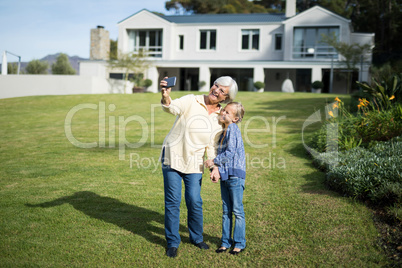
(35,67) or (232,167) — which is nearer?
(232,167)

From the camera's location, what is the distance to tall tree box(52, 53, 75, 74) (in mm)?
46938

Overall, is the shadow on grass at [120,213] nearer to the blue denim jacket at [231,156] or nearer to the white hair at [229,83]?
the blue denim jacket at [231,156]

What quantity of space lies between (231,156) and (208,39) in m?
29.7

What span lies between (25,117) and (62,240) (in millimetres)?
13901

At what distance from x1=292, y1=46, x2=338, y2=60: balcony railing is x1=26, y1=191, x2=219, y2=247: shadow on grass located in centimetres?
2766

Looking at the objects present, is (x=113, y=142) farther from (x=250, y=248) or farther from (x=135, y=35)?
(x=135, y=35)

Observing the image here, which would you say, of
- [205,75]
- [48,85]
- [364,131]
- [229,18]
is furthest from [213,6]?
[364,131]

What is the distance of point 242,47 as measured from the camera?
32.2 m

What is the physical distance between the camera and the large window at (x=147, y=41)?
33.6 metres

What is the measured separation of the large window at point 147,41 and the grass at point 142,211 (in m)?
23.7

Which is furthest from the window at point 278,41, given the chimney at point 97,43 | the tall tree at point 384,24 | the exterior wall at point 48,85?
the chimney at point 97,43

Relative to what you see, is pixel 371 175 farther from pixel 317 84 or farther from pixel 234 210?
pixel 317 84

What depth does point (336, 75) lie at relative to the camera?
30.6 m

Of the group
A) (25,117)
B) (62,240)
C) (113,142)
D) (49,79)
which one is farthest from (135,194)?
(49,79)
